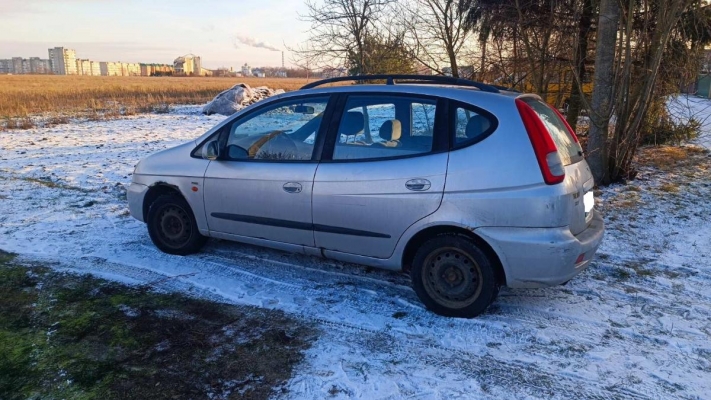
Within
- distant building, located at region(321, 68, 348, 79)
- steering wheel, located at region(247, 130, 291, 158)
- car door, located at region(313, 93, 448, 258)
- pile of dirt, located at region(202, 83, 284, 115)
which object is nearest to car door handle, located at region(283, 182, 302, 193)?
car door, located at region(313, 93, 448, 258)

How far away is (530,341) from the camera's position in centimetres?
345

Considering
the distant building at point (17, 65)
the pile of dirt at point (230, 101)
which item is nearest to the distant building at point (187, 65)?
the distant building at point (17, 65)

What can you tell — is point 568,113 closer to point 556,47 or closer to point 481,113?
point 556,47

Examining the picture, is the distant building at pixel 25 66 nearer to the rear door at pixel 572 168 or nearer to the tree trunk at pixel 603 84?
the tree trunk at pixel 603 84

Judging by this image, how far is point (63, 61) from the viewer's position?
15638cm

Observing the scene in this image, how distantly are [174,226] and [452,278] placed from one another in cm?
298

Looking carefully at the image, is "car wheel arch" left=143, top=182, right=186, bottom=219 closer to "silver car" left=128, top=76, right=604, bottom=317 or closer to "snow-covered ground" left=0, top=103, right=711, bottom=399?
"silver car" left=128, top=76, right=604, bottom=317

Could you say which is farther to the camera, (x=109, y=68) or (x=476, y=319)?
(x=109, y=68)

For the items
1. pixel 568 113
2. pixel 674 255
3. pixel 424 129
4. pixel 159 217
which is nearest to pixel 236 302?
pixel 159 217

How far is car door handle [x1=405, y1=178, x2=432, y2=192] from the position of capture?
3667mm

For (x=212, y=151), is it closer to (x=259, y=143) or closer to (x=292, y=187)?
(x=259, y=143)

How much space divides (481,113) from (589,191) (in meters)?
1.12

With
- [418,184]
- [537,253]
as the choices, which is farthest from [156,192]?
[537,253]

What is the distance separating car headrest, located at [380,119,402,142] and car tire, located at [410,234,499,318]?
875 mm
